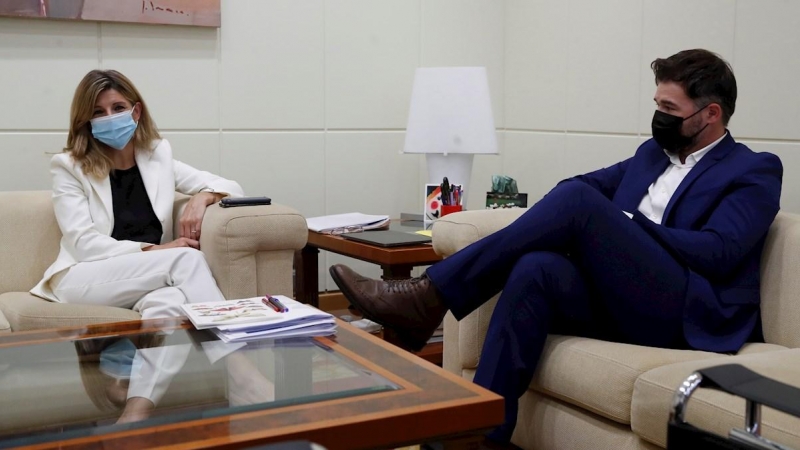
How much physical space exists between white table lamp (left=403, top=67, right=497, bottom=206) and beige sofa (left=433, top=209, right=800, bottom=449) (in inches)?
A: 47.2

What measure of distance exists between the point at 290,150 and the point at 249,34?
59cm

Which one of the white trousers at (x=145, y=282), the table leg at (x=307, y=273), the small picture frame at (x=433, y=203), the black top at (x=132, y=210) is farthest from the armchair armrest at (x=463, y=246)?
the black top at (x=132, y=210)

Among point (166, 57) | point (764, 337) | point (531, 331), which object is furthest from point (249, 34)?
point (764, 337)

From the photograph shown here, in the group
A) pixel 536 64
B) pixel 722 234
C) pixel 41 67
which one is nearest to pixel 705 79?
pixel 722 234

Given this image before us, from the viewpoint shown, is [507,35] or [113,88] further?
[507,35]

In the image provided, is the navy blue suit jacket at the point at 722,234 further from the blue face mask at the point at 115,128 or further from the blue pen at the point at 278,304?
the blue face mask at the point at 115,128

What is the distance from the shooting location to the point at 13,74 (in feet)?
12.8

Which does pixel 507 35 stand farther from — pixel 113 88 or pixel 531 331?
pixel 531 331

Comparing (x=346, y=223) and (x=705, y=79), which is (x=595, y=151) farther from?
→ (x=705, y=79)

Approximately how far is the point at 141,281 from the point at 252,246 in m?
0.40

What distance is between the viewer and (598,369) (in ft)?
Answer: 8.13

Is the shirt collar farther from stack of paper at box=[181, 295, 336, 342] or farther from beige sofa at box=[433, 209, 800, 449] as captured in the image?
stack of paper at box=[181, 295, 336, 342]

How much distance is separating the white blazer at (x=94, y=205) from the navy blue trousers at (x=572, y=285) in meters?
1.39

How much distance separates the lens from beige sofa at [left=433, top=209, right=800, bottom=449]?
2201 mm
